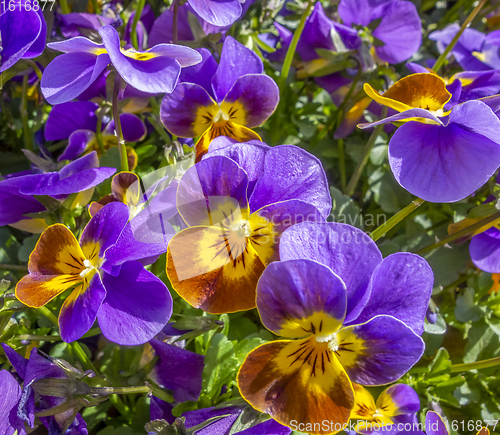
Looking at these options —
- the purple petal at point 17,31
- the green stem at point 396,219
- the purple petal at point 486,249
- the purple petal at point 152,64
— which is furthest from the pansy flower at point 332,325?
the purple petal at point 17,31

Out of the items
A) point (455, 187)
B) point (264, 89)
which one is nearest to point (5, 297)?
point (264, 89)

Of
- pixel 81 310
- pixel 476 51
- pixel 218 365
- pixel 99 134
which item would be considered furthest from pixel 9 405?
pixel 476 51

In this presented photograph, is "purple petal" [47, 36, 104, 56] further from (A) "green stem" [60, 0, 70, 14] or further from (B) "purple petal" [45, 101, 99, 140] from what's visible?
(A) "green stem" [60, 0, 70, 14]

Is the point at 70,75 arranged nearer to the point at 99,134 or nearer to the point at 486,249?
the point at 99,134

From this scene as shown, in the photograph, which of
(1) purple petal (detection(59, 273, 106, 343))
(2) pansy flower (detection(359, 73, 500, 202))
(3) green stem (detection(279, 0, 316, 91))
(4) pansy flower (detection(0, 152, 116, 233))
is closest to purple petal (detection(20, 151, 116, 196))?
(4) pansy flower (detection(0, 152, 116, 233))

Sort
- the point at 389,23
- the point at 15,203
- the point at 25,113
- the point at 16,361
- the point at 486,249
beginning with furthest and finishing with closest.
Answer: the point at 389,23
the point at 25,113
the point at 486,249
the point at 15,203
the point at 16,361

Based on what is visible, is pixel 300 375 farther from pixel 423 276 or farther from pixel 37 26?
pixel 37 26

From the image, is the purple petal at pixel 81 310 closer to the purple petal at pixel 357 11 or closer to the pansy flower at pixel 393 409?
the pansy flower at pixel 393 409
